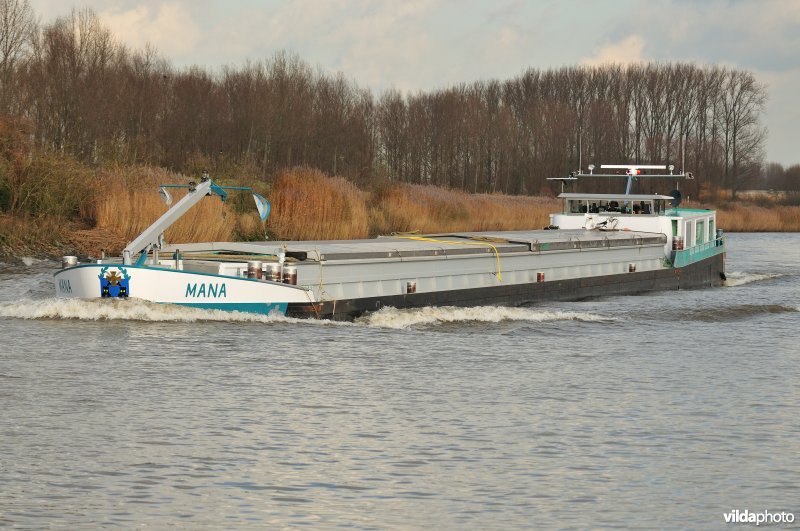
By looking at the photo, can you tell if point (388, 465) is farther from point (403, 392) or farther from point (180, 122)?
point (180, 122)

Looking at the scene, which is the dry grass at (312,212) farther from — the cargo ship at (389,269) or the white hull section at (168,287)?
the white hull section at (168,287)

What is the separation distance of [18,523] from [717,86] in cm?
9955

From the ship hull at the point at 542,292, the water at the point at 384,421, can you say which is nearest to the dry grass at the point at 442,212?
the ship hull at the point at 542,292

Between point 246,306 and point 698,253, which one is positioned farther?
point 698,253

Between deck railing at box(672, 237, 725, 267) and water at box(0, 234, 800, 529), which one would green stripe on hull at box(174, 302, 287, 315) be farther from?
deck railing at box(672, 237, 725, 267)

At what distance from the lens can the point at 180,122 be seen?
70625 millimetres

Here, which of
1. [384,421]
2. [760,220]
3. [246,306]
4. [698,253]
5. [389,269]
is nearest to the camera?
[384,421]

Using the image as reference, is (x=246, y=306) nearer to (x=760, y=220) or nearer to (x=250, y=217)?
(x=250, y=217)

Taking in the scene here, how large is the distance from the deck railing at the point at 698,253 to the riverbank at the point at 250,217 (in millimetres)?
10058

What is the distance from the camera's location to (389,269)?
845 inches

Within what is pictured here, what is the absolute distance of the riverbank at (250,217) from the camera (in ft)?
105

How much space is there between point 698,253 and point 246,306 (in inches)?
744

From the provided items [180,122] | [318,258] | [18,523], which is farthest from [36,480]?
[180,122]

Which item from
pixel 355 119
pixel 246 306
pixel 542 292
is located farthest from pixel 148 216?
pixel 355 119
